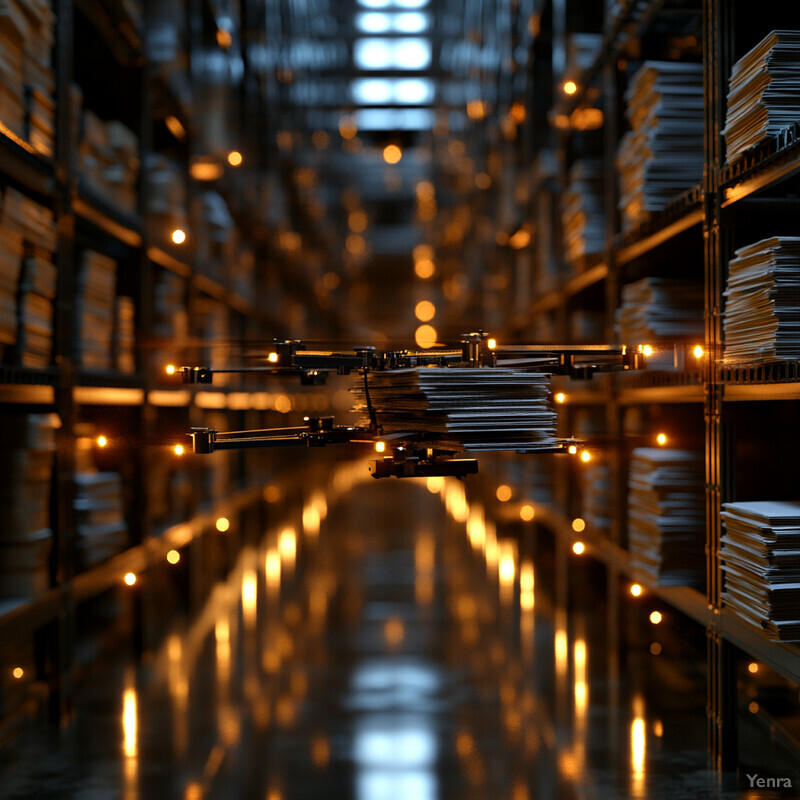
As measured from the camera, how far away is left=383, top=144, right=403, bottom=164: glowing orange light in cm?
2570

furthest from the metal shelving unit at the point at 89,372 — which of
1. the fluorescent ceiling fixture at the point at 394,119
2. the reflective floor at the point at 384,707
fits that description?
the fluorescent ceiling fixture at the point at 394,119

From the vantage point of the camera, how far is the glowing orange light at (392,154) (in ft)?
84.3

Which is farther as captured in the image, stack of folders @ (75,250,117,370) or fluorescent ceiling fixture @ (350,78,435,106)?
fluorescent ceiling fixture @ (350,78,435,106)

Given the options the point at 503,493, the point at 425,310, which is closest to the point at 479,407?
the point at 503,493

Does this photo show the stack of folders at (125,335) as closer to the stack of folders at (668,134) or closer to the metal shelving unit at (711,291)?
the metal shelving unit at (711,291)

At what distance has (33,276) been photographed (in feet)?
12.6

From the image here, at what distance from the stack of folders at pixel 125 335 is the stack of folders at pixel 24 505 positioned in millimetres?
1314

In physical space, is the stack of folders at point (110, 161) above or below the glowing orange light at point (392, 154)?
below

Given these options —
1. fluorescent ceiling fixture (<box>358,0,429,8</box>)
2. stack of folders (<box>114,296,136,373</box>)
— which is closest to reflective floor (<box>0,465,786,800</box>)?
stack of folders (<box>114,296,136,373</box>)

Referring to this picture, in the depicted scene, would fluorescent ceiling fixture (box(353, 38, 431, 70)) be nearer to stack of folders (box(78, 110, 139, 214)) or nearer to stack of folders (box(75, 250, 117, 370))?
stack of folders (box(78, 110, 139, 214))

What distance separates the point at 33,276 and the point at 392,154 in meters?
23.0

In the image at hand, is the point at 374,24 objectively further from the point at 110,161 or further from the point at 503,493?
the point at 110,161

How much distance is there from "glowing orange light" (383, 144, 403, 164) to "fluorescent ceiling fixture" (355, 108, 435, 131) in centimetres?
58

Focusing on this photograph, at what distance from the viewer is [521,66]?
8.85 m
